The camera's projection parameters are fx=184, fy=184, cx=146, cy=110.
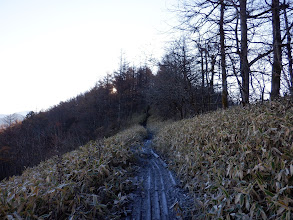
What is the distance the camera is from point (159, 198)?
136 inches

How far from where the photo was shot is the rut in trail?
287cm

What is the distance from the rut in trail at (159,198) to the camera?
2866 millimetres

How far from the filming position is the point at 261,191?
2.25 m

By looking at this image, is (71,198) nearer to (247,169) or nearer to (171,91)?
(247,169)

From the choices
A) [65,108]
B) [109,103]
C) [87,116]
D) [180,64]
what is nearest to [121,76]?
[109,103]

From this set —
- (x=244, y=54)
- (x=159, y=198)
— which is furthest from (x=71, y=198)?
(x=244, y=54)

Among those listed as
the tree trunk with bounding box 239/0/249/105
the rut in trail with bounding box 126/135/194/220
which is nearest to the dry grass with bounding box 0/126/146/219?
the rut in trail with bounding box 126/135/194/220

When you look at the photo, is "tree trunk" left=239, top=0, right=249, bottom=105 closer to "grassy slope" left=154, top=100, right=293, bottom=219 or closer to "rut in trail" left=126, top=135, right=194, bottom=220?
"grassy slope" left=154, top=100, right=293, bottom=219

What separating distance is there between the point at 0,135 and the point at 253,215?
109 feet

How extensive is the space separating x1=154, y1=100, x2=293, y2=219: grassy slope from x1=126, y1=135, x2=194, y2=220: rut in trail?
264 mm

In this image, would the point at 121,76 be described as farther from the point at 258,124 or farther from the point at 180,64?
the point at 258,124

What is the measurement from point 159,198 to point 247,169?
1653 mm

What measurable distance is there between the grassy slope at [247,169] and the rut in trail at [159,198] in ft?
0.87

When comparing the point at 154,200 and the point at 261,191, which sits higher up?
the point at 261,191
